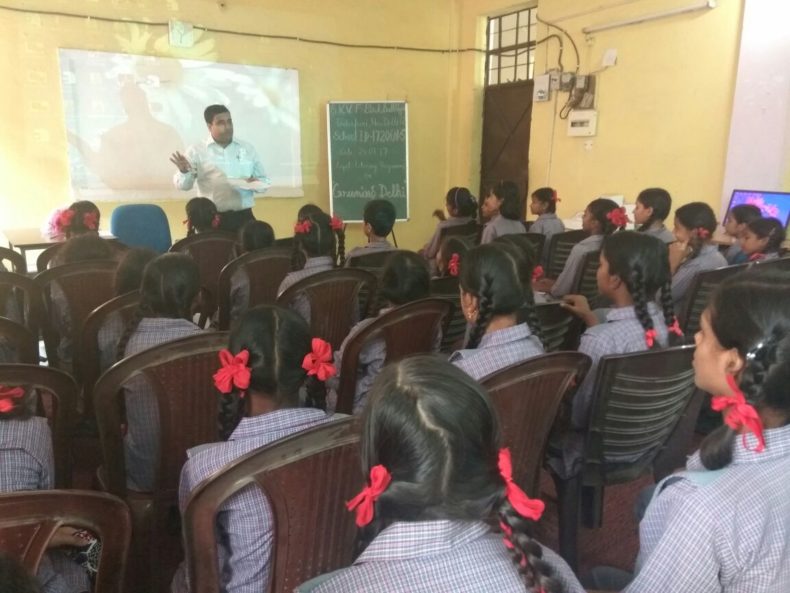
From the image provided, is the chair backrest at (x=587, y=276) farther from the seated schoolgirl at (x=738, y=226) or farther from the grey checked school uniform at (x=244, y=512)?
the grey checked school uniform at (x=244, y=512)

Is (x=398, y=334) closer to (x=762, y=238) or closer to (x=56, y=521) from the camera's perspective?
(x=56, y=521)

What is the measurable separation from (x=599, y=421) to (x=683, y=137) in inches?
148

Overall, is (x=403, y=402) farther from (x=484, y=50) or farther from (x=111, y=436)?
(x=484, y=50)

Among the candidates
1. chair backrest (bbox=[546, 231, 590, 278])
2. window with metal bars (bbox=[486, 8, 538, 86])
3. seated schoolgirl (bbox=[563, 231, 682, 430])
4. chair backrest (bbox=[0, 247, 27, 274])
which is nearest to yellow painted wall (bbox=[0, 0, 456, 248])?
window with metal bars (bbox=[486, 8, 538, 86])

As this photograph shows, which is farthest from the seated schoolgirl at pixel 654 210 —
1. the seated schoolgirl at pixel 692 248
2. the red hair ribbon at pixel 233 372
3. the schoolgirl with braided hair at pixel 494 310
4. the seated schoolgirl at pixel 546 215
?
the red hair ribbon at pixel 233 372

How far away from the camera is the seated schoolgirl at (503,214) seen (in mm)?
4086

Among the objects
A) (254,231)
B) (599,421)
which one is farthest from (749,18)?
(599,421)

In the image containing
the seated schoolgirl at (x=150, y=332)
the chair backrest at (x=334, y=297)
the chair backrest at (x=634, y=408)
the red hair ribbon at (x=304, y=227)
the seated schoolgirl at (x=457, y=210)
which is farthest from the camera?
the seated schoolgirl at (x=457, y=210)

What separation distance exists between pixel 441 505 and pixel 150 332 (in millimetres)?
1316

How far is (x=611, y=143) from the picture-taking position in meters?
5.16

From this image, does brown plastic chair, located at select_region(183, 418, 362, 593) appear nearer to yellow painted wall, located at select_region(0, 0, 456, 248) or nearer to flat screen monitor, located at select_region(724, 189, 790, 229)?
flat screen monitor, located at select_region(724, 189, 790, 229)

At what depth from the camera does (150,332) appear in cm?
182

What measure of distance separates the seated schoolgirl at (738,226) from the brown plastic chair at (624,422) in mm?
2060

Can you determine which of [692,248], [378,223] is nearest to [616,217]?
[692,248]
